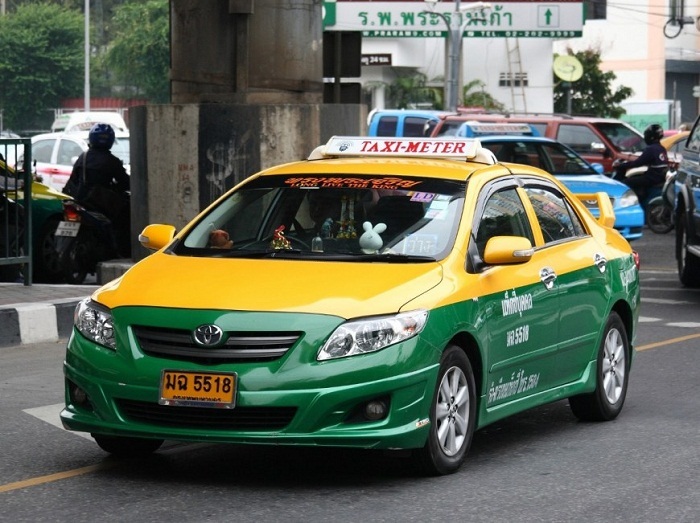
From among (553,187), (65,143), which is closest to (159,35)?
(65,143)

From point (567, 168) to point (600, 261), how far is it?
1285cm

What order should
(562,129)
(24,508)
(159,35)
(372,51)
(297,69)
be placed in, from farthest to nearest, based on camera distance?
(159,35), (372,51), (562,129), (297,69), (24,508)

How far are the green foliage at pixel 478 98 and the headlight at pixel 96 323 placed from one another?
4601 cm

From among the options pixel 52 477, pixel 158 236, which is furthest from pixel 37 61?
pixel 52 477

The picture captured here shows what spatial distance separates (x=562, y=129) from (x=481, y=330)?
70.3 feet

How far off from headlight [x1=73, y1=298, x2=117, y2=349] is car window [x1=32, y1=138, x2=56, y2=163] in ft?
76.2

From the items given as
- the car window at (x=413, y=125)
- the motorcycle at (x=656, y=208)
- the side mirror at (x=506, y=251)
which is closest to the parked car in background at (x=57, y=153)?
the car window at (x=413, y=125)

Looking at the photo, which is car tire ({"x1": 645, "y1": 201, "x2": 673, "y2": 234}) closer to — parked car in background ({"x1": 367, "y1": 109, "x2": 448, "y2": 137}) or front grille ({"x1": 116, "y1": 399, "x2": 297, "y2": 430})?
parked car in background ({"x1": 367, "y1": 109, "x2": 448, "y2": 137})

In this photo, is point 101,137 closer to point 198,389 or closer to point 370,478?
point 370,478

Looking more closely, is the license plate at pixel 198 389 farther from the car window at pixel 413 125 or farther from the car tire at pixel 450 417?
the car window at pixel 413 125

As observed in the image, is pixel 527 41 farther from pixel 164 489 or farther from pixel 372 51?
pixel 164 489

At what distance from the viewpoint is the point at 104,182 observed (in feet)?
54.1

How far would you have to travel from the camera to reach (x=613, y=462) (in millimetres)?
7406

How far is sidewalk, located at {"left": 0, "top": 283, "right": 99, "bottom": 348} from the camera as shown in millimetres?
11766
